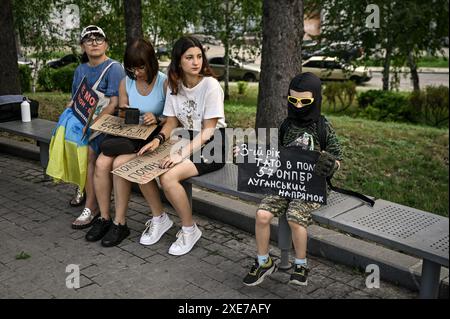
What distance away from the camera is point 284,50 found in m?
5.56

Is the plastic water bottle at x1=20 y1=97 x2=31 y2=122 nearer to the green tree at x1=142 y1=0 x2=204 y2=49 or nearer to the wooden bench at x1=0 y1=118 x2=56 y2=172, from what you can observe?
the wooden bench at x1=0 y1=118 x2=56 y2=172

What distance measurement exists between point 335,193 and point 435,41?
5.91m

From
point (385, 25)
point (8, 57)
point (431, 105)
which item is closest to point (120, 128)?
point (8, 57)

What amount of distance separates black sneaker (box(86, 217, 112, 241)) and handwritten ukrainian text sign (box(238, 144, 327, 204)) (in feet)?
4.22

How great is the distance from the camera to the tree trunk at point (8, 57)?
8.04 meters

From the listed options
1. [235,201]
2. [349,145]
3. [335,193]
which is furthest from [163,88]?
[349,145]

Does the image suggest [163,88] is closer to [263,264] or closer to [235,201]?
[235,201]

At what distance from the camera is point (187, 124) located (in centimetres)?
407

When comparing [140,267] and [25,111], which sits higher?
[25,111]

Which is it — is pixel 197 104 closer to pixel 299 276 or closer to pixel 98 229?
pixel 98 229

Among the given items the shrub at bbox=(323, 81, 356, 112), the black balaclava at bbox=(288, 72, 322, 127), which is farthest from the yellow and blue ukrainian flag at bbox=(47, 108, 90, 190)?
the shrub at bbox=(323, 81, 356, 112)

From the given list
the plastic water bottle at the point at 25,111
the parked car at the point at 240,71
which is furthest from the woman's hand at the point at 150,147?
the parked car at the point at 240,71

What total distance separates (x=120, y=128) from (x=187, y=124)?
55 centimetres

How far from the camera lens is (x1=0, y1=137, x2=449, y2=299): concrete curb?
11.1ft
